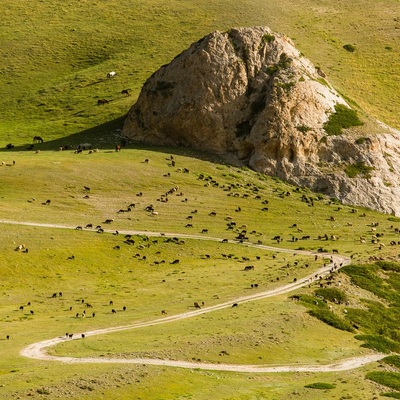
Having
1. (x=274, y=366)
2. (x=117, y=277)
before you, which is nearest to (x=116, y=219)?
(x=117, y=277)

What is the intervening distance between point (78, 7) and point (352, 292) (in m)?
112

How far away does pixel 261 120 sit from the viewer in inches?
4518

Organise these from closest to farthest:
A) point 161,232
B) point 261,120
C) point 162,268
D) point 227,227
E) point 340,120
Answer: point 162,268
point 161,232
point 227,227
point 261,120
point 340,120

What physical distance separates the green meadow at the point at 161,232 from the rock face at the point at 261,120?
3153 mm

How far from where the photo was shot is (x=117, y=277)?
77875mm

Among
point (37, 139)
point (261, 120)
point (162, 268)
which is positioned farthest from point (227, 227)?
point (37, 139)

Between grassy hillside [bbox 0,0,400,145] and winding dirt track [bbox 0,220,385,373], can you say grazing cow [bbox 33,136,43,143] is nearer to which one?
grassy hillside [bbox 0,0,400,145]

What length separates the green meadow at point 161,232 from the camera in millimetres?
53531

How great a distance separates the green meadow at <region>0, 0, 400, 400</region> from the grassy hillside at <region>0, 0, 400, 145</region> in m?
0.37

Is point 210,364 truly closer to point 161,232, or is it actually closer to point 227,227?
point 161,232

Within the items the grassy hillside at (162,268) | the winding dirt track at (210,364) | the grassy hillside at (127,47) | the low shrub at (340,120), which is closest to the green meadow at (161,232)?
the grassy hillside at (162,268)

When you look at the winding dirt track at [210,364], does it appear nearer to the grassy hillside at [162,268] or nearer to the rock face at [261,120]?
the grassy hillside at [162,268]

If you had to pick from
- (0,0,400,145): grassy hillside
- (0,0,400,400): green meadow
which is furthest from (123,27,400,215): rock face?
(0,0,400,145): grassy hillside

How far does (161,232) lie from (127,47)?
74.3 m
